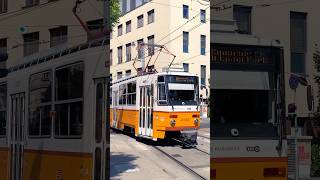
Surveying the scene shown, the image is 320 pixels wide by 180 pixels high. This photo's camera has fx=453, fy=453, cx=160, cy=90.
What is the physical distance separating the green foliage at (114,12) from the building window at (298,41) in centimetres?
104

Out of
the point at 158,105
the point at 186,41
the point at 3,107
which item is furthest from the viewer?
the point at 3,107

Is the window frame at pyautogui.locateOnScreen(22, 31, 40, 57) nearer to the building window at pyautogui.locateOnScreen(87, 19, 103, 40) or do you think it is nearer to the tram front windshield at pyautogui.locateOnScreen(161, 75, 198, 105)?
the building window at pyautogui.locateOnScreen(87, 19, 103, 40)

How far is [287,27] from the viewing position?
2691mm

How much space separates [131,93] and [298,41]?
3.72 ft

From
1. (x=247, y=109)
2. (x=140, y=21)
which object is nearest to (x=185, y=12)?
(x=140, y=21)

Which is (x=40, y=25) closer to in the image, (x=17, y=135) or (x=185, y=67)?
(x=17, y=135)

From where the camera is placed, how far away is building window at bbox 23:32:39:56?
10.4 feet

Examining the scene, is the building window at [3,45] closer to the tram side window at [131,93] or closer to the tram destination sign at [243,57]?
the tram side window at [131,93]

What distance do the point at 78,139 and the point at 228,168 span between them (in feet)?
3.07

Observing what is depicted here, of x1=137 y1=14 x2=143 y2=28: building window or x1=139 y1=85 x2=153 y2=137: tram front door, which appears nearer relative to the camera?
x1=137 y1=14 x2=143 y2=28: building window

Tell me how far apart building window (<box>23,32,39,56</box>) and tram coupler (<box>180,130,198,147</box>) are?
47.8 inches

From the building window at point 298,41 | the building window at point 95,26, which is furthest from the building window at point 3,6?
the building window at point 298,41

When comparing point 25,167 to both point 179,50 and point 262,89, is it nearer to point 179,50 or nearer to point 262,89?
point 179,50

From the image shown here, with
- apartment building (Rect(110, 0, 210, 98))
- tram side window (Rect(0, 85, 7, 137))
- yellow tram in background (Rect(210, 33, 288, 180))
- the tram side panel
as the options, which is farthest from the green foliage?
tram side window (Rect(0, 85, 7, 137))
